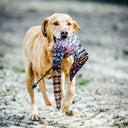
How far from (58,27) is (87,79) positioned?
12.7 ft

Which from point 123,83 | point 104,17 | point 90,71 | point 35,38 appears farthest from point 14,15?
point 35,38

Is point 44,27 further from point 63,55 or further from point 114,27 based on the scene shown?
point 114,27

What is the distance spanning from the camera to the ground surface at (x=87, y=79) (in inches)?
176

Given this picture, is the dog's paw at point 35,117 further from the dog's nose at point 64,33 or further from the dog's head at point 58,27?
the dog's nose at point 64,33

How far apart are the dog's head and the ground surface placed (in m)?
1.58

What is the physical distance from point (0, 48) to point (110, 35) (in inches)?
254

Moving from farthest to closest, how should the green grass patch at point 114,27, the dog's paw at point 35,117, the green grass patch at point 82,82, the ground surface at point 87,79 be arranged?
the green grass patch at point 114,27, the green grass patch at point 82,82, the dog's paw at point 35,117, the ground surface at point 87,79

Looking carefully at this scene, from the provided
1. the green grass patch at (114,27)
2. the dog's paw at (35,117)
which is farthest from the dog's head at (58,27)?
the green grass patch at (114,27)

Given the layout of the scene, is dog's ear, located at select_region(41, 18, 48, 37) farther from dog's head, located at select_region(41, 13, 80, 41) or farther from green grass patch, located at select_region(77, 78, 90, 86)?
green grass patch, located at select_region(77, 78, 90, 86)

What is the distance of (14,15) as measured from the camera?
18.4 metres

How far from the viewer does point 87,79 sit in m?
7.52

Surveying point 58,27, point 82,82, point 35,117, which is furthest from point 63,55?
point 82,82

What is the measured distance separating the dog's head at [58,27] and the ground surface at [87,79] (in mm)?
1579

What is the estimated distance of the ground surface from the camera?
4465mm
